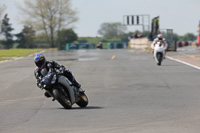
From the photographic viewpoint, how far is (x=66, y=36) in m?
106

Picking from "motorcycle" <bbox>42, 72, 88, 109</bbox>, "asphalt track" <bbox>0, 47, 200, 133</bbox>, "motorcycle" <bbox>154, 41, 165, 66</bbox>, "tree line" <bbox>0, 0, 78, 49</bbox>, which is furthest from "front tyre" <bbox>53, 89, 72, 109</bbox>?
"tree line" <bbox>0, 0, 78, 49</bbox>

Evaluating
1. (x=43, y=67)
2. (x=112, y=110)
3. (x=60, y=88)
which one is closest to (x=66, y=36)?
(x=43, y=67)

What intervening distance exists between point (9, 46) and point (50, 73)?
123866 millimetres

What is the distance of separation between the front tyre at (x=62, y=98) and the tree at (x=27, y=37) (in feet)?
331

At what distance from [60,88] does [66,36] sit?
319 ft

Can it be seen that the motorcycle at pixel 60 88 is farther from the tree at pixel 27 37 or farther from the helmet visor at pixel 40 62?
the tree at pixel 27 37

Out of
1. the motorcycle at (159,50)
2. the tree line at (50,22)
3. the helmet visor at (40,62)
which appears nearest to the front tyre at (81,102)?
the helmet visor at (40,62)

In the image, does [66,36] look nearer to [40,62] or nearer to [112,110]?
[40,62]

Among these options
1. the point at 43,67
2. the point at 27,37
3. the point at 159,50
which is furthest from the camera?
the point at 27,37

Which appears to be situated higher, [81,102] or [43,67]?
[43,67]

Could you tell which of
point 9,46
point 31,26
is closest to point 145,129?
point 31,26

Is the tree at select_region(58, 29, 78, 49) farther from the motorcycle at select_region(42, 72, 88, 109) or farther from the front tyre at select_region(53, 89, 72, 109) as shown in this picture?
the front tyre at select_region(53, 89, 72, 109)

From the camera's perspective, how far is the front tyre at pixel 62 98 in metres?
A: 9.82

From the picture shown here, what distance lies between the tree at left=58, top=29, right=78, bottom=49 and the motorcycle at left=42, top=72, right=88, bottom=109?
95211 millimetres
